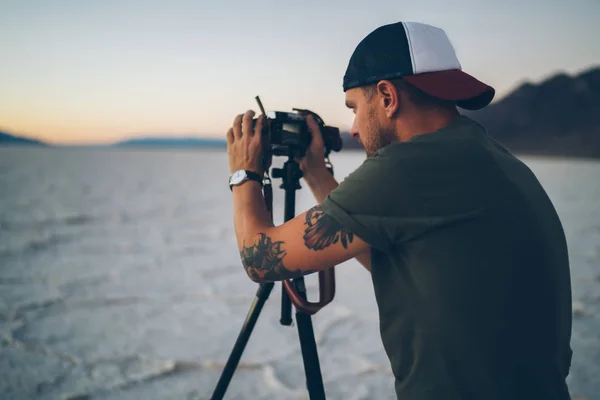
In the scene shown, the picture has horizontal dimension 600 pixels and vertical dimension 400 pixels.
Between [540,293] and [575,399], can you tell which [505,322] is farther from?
[575,399]

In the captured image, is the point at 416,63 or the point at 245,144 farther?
the point at 245,144

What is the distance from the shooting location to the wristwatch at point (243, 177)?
4.10 ft

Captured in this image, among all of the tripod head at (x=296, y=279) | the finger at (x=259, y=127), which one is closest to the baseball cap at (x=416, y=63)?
the finger at (x=259, y=127)

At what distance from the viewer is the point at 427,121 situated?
3.57 ft

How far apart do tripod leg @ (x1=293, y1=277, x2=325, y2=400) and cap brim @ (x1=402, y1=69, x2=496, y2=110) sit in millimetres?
742

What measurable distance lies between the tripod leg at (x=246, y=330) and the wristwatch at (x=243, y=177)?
0.43 m

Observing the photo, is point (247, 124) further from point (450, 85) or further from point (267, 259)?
point (450, 85)

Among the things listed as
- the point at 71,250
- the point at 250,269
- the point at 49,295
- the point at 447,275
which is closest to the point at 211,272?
the point at 49,295

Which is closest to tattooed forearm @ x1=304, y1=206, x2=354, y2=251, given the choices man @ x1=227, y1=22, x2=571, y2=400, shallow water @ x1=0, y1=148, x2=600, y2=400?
man @ x1=227, y1=22, x2=571, y2=400

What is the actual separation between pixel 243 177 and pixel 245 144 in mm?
112

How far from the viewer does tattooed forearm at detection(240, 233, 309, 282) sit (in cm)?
111

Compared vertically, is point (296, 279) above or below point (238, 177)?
below

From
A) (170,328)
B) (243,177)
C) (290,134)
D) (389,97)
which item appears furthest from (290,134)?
(170,328)

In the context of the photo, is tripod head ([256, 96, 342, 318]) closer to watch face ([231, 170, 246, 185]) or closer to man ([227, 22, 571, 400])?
watch face ([231, 170, 246, 185])
